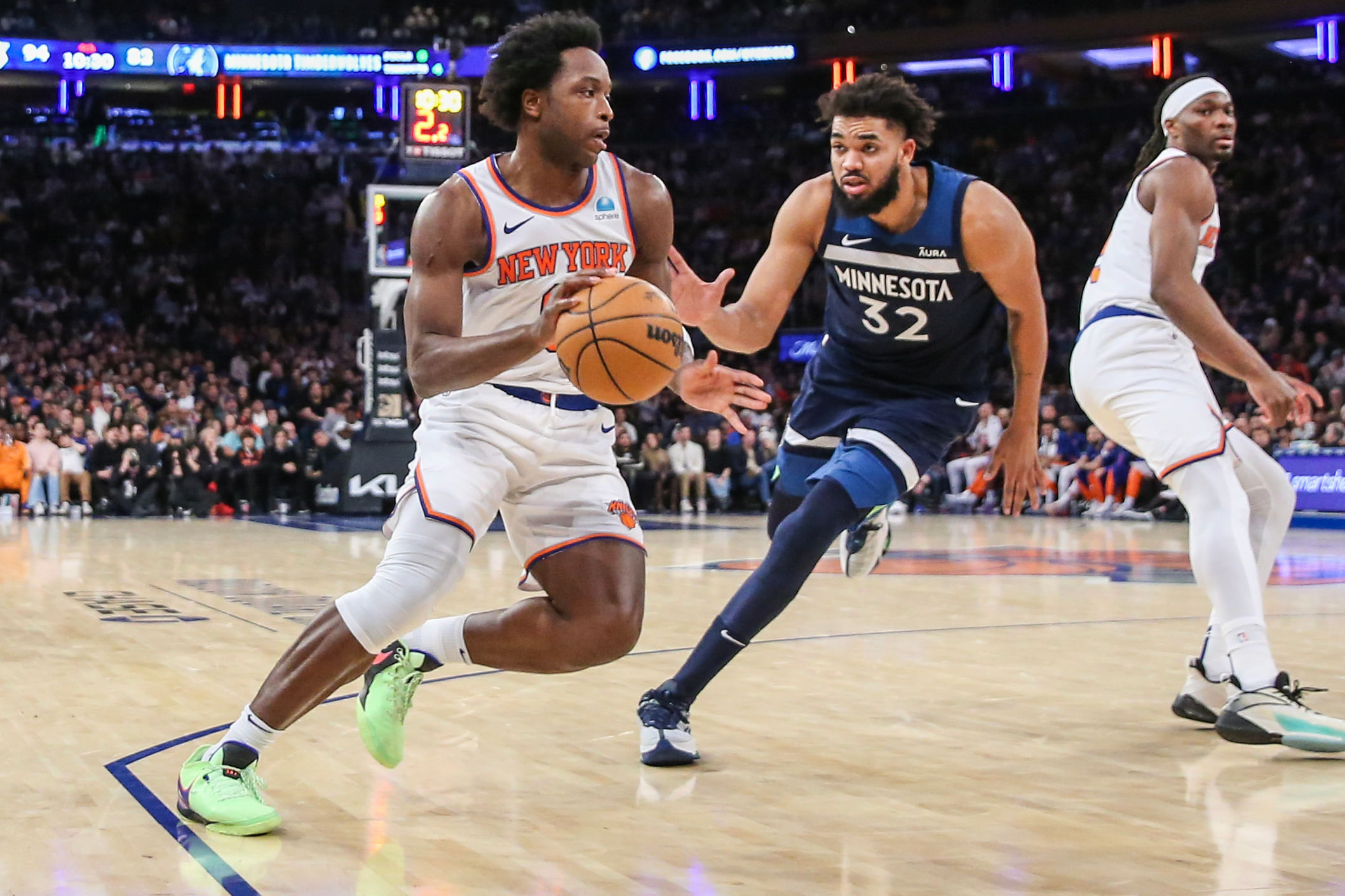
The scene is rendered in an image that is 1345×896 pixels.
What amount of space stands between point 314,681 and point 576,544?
79 cm

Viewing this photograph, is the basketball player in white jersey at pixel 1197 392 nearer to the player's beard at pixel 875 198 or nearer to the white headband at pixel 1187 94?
the white headband at pixel 1187 94

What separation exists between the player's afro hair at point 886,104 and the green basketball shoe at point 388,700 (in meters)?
2.17

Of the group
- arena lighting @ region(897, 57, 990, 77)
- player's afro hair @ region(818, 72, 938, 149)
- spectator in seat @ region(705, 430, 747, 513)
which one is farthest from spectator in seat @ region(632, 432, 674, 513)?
player's afro hair @ region(818, 72, 938, 149)

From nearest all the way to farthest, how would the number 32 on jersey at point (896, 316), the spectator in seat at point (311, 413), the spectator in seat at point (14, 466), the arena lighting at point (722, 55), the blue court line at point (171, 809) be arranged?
the blue court line at point (171, 809)
the number 32 on jersey at point (896, 316)
the spectator in seat at point (14, 466)
the spectator in seat at point (311, 413)
the arena lighting at point (722, 55)

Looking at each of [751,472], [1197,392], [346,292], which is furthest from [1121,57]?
[1197,392]

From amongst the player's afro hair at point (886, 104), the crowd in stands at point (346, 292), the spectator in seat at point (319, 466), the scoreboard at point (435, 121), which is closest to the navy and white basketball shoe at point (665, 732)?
the player's afro hair at point (886, 104)

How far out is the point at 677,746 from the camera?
4.14 meters

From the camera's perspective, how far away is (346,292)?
103 ft

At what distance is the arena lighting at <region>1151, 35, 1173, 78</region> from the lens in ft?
96.4

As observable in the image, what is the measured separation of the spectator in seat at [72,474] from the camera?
1848cm

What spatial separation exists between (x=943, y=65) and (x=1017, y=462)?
2945 centimetres

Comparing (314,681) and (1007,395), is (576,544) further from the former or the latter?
(1007,395)

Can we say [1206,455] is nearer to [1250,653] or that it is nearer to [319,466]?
[1250,653]

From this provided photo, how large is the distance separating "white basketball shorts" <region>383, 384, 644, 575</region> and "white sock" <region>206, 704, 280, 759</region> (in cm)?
60
